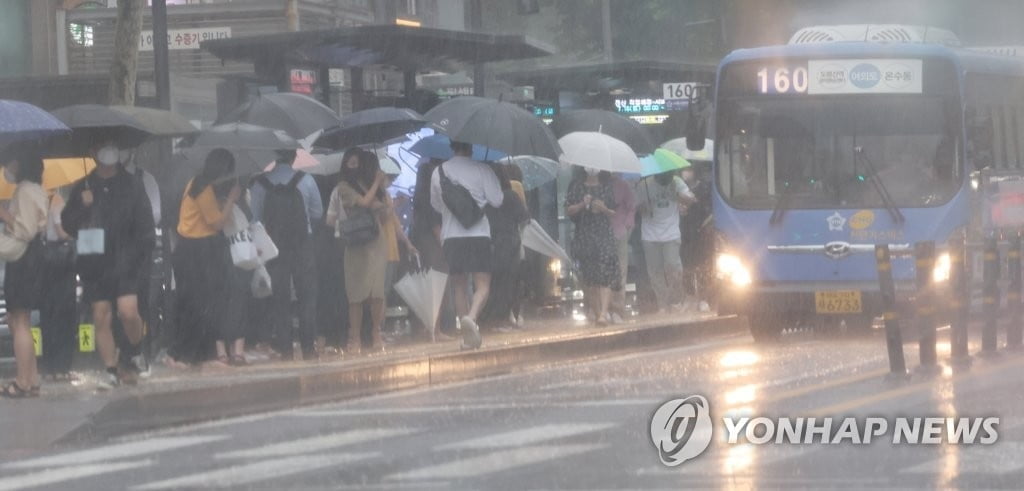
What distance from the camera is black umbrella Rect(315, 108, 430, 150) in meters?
17.6

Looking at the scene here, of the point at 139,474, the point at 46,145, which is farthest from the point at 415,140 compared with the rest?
the point at 139,474

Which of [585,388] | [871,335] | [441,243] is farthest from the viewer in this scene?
[871,335]

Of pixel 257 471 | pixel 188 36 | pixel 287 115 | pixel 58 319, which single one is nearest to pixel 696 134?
pixel 287 115

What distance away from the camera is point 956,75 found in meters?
18.6

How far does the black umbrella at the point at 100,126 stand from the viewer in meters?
14.4

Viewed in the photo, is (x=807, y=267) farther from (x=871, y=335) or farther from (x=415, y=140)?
(x=415, y=140)

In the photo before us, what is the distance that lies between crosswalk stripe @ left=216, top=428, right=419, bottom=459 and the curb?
5.01ft

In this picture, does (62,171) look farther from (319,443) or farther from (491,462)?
(491,462)

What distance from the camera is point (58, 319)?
1477cm

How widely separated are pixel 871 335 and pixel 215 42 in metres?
7.23

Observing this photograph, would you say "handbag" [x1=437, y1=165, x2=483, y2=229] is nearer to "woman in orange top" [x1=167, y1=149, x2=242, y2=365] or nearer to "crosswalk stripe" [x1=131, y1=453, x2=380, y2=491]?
"woman in orange top" [x1=167, y1=149, x2=242, y2=365]

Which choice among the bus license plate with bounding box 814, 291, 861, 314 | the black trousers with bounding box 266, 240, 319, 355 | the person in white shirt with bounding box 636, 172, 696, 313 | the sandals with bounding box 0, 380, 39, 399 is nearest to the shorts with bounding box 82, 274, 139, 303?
the sandals with bounding box 0, 380, 39, 399

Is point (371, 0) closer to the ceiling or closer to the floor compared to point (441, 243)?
closer to the ceiling

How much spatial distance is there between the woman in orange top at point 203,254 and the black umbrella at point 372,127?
7.15 feet
